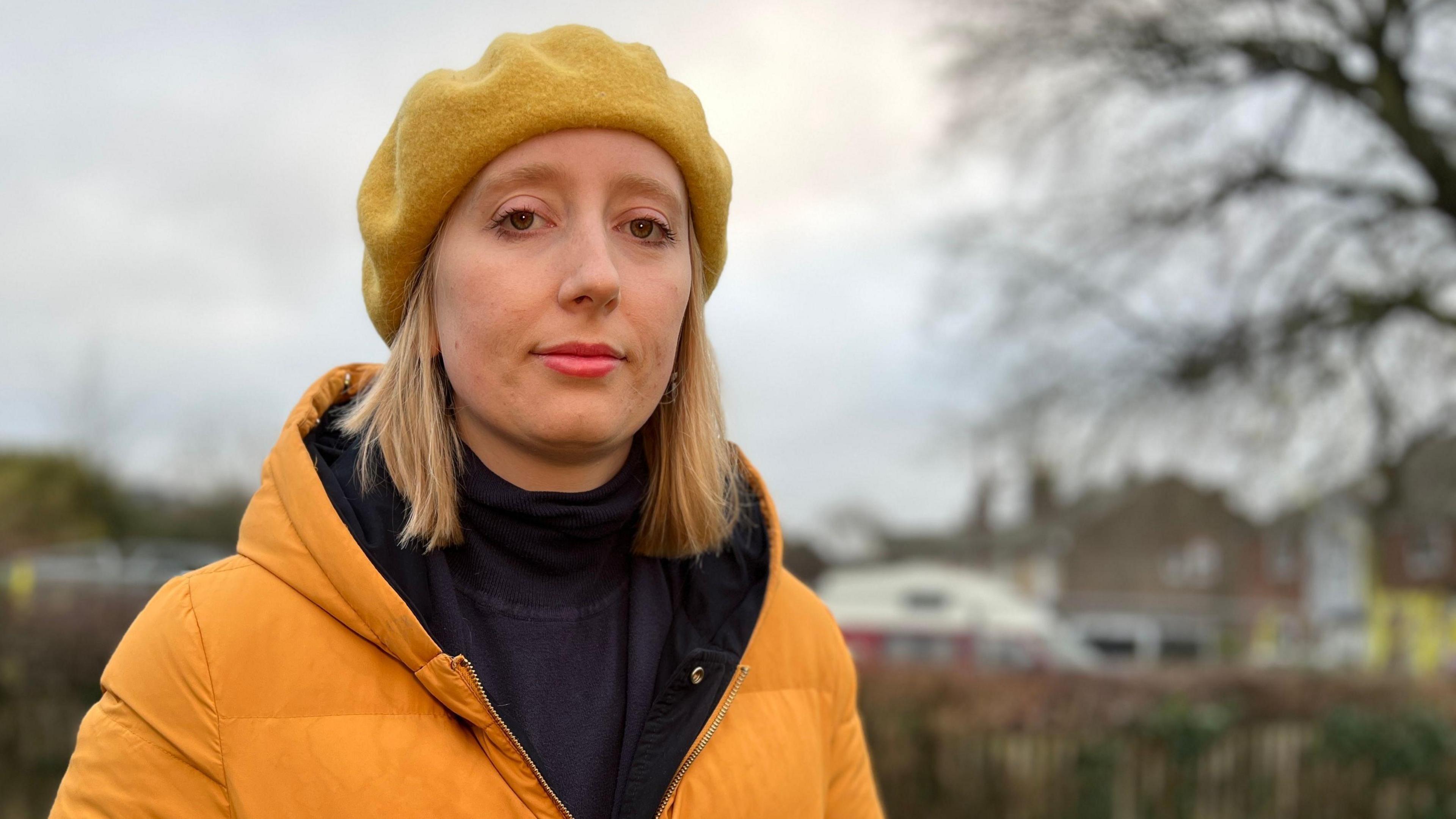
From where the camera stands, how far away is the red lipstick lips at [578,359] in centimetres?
147

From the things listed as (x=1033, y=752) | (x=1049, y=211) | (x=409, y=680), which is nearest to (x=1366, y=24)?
(x=1049, y=211)

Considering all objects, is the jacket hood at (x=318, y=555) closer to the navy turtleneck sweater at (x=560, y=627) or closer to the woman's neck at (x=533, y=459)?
the navy turtleneck sweater at (x=560, y=627)

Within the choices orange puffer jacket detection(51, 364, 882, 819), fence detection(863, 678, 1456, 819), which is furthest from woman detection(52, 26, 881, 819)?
fence detection(863, 678, 1456, 819)

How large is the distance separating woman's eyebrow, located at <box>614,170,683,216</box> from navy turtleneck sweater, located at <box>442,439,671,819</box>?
395 millimetres

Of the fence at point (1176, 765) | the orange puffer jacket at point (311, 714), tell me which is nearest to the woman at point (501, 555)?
the orange puffer jacket at point (311, 714)

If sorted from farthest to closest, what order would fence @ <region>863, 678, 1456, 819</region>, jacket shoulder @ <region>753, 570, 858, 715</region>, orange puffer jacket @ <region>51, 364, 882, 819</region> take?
fence @ <region>863, 678, 1456, 819</region>, jacket shoulder @ <region>753, 570, 858, 715</region>, orange puffer jacket @ <region>51, 364, 882, 819</region>

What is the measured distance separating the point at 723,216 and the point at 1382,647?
62.3 feet

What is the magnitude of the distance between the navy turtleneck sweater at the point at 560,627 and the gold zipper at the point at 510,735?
0.03 metres

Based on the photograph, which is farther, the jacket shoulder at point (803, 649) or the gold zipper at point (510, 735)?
the jacket shoulder at point (803, 649)

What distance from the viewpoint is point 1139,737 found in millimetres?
6938

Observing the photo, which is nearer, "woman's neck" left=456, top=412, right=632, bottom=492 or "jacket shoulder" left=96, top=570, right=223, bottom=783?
"jacket shoulder" left=96, top=570, right=223, bottom=783

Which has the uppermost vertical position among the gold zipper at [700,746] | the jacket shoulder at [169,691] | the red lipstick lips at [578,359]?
the red lipstick lips at [578,359]

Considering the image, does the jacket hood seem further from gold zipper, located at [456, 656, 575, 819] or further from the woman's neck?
the woman's neck

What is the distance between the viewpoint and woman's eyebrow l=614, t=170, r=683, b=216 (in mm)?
1534
